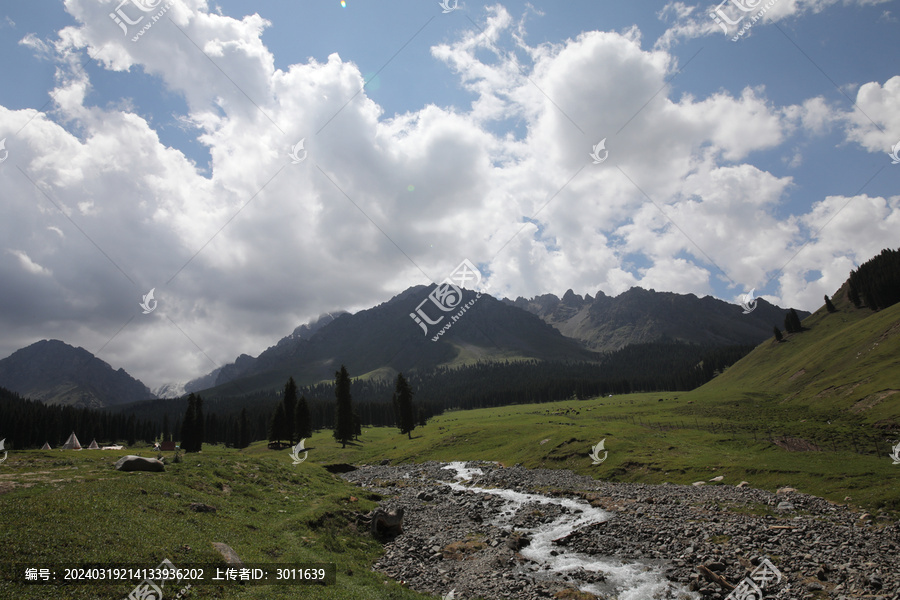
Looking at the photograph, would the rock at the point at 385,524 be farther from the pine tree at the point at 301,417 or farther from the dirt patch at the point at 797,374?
the dirt patch at the point at 797,374

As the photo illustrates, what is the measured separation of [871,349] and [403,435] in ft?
357

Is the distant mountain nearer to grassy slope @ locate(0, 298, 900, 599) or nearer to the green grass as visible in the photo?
grassy slope @ locate(0, 298, 900, 599)

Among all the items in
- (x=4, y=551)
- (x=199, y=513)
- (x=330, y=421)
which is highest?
(x=4, y=551)

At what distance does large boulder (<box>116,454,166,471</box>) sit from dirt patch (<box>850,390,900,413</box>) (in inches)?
3472

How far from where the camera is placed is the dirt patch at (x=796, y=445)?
42.8 m

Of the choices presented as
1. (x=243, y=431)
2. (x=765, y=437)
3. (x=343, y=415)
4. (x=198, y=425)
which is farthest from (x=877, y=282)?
(x=243, y=431)

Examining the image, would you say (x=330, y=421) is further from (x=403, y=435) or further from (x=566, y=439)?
(x=566, y=439)

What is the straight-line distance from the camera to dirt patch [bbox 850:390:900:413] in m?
59.0

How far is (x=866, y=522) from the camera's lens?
20.9 meters

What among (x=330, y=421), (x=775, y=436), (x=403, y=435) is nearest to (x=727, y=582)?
(x=775, y=436)

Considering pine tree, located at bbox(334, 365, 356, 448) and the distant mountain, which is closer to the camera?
the distant mountain

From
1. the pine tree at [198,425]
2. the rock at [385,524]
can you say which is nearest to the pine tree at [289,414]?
the pine tree at [198,425]

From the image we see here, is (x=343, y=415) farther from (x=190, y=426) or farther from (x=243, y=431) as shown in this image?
(x=243, y=431)

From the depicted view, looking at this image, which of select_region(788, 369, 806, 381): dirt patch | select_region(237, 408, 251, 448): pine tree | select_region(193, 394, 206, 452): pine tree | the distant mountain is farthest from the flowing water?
select_region(237, 408, 251, 448): pine tree
